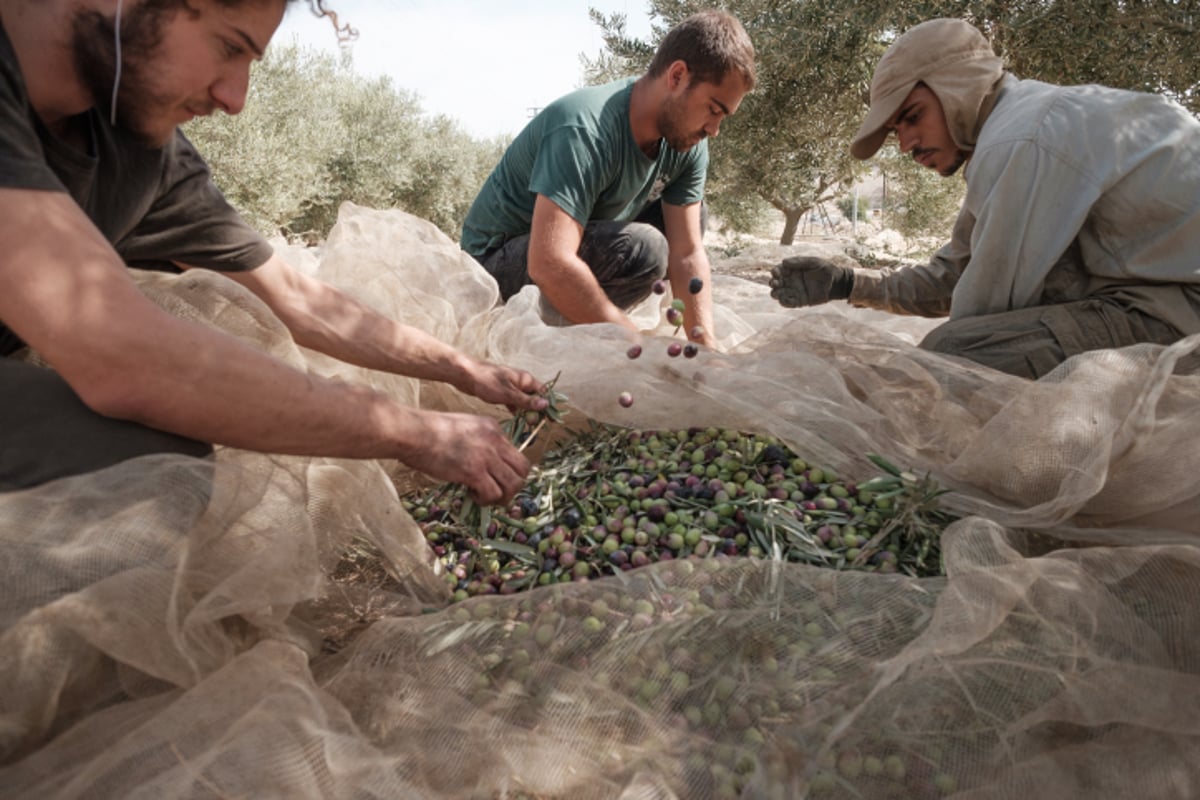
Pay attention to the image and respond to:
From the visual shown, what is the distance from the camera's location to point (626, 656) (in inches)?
60.4

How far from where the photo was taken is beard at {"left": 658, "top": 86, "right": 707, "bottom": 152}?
12.9 ft

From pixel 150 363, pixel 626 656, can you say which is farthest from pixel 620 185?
pixel 626 656

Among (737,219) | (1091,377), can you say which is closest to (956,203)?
(737,219)

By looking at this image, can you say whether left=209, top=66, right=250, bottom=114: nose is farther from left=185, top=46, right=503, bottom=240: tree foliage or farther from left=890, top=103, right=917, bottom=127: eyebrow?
left=185, top=46, right=503, bottom=240: tree foliage

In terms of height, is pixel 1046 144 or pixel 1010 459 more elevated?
pixel 1046 144

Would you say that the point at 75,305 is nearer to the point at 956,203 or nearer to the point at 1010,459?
the point at 1010,459

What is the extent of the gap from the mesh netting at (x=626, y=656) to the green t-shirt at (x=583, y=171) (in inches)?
92.9

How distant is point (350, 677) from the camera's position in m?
1.59

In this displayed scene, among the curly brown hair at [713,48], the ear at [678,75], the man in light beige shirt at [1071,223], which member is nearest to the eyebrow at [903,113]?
the man in light beige shirt at [1071,223]

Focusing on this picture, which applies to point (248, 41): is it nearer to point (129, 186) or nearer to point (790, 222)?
point (129, 186)

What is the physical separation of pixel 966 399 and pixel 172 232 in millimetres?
2318

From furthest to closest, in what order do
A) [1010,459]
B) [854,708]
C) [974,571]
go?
[1010,459] → [974,571] → [854,708]

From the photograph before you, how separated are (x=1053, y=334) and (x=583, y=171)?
6.98 ft

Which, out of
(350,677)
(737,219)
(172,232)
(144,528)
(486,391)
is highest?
(172,232)
